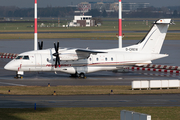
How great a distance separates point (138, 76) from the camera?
42.3 meters

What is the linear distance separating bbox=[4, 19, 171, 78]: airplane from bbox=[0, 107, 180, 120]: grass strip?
51.9 feet

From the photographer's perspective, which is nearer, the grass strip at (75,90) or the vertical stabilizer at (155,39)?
the grass strip at (75,90)

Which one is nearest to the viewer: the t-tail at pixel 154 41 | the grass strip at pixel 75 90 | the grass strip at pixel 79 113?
the grass strip at pixel 79 113

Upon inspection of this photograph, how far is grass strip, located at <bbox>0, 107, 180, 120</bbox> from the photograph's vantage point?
70.2ft

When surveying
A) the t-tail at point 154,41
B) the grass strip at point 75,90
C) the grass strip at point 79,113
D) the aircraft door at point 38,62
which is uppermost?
the t-tail at point 154,41

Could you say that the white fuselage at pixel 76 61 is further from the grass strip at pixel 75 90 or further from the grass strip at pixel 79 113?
the grass strip at pixel 79 113

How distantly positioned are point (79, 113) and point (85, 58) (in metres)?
18.2

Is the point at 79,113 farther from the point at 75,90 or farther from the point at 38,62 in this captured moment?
the point at 38,62

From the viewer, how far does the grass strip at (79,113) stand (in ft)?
70.2

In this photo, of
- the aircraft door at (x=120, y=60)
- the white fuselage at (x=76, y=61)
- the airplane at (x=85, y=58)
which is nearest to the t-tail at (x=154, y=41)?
the airplane at (x=85, y=58)

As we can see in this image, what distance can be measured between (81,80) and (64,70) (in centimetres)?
268

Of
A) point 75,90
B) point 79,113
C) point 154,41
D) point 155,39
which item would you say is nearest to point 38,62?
point 75,90

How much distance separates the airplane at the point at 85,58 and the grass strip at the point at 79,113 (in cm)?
1581

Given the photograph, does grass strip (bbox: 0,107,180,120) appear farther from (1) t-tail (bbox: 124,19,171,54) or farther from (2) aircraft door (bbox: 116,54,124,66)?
(1) t-tail (bbox: 124,19,171,54)
